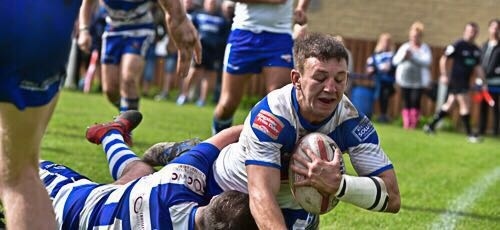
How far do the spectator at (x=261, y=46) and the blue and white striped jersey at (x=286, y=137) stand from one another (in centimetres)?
331

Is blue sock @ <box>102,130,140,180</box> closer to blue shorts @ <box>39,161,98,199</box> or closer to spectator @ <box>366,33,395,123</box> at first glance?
blue shorts @ <box>39,161,98,199</box>

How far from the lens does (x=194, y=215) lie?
17.1 ft

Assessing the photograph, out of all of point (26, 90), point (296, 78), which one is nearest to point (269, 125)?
point (296, 78)

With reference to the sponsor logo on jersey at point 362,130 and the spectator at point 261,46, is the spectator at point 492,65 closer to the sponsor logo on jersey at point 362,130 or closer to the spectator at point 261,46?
the spectator at point 261,46

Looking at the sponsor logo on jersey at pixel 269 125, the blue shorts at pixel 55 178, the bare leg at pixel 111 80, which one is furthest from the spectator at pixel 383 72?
the sponsor logo on jersey at pixel 269 125

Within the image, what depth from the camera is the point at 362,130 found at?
17.3 ft

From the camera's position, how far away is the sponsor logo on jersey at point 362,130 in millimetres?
5270

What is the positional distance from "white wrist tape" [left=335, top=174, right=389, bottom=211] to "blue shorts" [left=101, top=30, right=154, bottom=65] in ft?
18.2

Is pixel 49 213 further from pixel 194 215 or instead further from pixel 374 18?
pixel 374 18

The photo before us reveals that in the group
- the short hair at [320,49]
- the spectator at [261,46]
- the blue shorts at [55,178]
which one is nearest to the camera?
the short hair at [320,49]

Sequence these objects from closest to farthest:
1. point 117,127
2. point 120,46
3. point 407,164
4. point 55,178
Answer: point 55,178, point 117,127, point 120,46, point 407,164

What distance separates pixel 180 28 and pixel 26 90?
66.0 inches

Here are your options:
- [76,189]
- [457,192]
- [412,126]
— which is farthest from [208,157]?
[412,126]

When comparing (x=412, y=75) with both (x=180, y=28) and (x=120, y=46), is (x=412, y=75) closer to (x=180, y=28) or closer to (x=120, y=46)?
(x=120, y=46)
